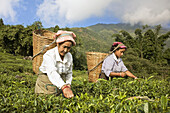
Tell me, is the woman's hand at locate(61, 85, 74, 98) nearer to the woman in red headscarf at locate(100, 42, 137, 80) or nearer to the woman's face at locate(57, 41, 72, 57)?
the woman's face at locate(57, 41, 72, 57)

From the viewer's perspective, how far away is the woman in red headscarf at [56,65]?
201 centimetres

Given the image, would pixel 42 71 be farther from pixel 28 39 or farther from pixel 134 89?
pixel 28 39

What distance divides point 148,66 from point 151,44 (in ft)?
38.7

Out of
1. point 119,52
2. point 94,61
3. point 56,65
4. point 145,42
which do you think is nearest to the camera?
point 56,65

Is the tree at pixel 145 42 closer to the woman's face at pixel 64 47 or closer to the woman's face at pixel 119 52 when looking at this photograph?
the woman's face at pixel 119 52

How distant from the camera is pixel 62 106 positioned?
1492 millimetres

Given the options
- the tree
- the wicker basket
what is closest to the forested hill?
the tree

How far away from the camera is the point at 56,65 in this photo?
2178mm

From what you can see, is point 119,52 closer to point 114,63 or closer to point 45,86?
point 114,63

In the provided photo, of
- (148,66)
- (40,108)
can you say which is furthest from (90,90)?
(148,66)

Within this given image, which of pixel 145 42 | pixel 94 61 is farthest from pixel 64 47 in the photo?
pixel 145 42

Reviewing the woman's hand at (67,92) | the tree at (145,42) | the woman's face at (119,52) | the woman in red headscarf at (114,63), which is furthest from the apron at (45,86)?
the tree at (145,42)

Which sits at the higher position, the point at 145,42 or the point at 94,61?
the point at 145,42

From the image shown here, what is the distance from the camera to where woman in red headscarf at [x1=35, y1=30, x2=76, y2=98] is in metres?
2.01
